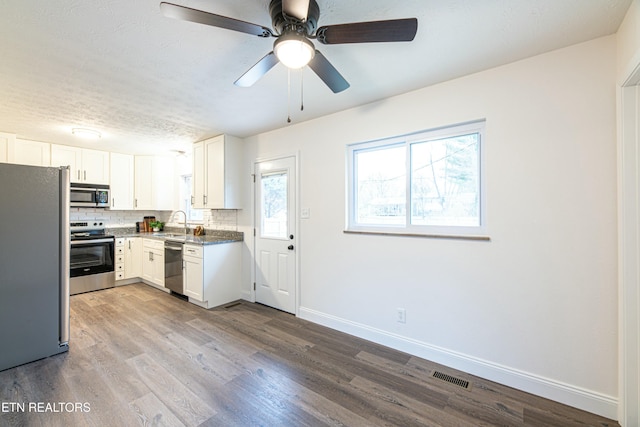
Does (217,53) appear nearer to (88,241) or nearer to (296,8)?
(296,8)

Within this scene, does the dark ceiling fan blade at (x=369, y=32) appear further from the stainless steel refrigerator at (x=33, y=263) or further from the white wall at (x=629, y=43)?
the stainless steel refrigerator at (x=33, y=263)

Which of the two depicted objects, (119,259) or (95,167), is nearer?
(95,167)

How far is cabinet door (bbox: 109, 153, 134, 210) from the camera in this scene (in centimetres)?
470

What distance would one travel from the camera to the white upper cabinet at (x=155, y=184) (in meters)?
4.98

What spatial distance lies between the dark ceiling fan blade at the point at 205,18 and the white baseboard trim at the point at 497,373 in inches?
105

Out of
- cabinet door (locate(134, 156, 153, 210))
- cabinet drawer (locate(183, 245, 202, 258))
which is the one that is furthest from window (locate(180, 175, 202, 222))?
cabinet drawer (locate(183, 245, 202, 258))

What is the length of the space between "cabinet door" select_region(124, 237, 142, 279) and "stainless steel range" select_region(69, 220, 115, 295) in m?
0.21

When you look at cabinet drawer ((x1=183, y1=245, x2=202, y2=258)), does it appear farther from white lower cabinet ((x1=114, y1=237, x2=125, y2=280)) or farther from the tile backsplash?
white lower cabinet ((x1=114, y1=237, x2=125, y2=280))

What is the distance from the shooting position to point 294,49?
1.36m

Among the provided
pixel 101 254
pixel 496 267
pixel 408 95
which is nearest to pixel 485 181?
pixel 496 267

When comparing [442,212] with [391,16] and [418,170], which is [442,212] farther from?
[391,16]

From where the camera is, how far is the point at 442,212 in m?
2.39

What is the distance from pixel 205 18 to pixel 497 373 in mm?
2969

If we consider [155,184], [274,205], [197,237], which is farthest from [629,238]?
[155,184]
